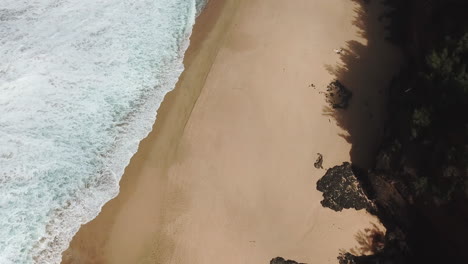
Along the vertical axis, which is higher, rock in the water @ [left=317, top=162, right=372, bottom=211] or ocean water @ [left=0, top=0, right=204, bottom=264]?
ocean water @ [left=0, top=0, right=204, bottom=264]

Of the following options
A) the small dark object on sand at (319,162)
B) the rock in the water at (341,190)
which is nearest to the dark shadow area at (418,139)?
the rock in the water at (341,190)

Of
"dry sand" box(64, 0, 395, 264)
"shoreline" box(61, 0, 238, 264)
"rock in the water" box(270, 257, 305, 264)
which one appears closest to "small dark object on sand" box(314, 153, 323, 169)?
"dry sand" box(64, 0, 395, 264)

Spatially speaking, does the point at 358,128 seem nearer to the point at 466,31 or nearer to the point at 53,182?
the point at 466,31

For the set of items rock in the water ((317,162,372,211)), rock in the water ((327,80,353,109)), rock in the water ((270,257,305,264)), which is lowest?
rock in the water ((270,257,305,264))

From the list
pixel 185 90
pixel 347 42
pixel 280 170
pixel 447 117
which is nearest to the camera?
pixel 447 117

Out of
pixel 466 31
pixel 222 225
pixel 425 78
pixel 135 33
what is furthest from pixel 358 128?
pixel 135 33

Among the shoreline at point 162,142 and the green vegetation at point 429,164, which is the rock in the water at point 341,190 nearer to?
the green vegetation at point 429,164

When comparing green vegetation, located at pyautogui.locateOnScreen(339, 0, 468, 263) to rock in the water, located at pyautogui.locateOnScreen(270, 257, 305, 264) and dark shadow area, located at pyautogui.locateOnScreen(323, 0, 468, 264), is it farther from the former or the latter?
rock in the water, located at pyautogui.locateOnScreen(270, 257, 305, 264)
